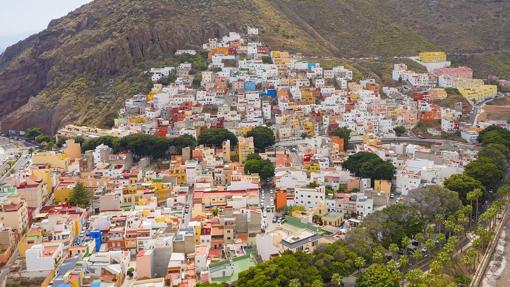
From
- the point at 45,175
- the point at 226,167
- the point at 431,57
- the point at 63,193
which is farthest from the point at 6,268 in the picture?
the point at 431,57

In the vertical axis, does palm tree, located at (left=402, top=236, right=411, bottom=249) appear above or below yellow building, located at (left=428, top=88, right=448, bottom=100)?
below

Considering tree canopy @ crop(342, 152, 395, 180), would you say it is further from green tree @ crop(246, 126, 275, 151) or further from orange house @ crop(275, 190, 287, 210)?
green tree @ crop(246, 126, 275, 151)

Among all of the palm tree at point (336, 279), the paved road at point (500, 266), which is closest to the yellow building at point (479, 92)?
the paved road at point (500, 266)

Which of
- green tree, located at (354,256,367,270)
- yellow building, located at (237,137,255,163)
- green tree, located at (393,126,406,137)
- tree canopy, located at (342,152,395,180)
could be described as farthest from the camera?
green tree, located at (393,126,406,137)

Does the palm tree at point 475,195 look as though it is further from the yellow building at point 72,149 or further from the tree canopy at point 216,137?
the yellow building at point 72,149

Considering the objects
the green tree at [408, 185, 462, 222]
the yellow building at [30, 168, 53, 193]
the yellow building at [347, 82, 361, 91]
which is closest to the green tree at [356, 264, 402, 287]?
the green tree at [408, 185, 462, 222]

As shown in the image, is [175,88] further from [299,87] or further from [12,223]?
[12,223]

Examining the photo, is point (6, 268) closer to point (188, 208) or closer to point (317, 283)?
point (188, 208)
